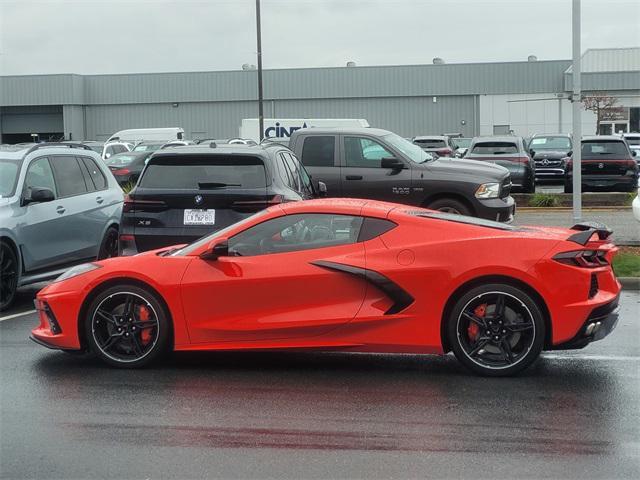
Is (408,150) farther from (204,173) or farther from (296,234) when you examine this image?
(296,234)

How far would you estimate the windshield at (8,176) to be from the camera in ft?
33.9

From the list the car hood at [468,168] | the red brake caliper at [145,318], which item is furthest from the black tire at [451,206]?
the red brake caliper at [145,318]

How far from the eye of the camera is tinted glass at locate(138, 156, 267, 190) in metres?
9.95

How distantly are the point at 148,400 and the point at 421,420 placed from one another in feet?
6.13

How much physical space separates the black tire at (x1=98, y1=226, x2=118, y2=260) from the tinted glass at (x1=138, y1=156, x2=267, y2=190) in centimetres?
202

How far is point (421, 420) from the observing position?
5777 millimetres

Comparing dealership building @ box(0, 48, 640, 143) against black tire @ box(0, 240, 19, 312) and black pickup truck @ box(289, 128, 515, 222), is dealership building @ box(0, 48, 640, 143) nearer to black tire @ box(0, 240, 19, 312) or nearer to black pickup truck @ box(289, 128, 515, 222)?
black pickup truck @ box(289, 128, 515, 222)

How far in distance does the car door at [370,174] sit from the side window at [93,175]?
3.94 metres

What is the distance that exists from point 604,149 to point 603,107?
32.4 m

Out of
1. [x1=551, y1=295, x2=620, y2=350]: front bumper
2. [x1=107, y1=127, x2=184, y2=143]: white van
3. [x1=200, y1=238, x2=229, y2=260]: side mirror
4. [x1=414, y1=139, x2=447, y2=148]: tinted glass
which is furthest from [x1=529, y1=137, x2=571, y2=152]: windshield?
[x1=200, y1=238, x2=229, y2=260]: side mirror

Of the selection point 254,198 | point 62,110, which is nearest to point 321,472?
point 254,198

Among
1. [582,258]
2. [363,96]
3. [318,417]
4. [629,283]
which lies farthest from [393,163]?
[363,96]

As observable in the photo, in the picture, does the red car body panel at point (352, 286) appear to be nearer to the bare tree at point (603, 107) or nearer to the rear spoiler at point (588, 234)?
the rear spoiler at point (588, 234)

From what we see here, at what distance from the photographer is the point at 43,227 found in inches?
416
